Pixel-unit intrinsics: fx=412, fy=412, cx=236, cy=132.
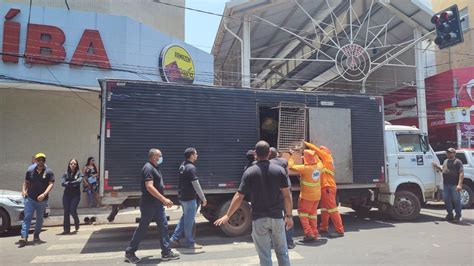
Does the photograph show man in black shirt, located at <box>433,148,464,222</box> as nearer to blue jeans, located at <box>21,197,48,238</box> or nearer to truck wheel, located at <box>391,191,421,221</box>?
truck wheel, located at <box>391,191,421,221</box>

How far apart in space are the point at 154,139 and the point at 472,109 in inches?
752

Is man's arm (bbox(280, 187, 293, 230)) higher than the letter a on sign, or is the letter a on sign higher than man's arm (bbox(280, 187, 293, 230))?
the letter a on sign

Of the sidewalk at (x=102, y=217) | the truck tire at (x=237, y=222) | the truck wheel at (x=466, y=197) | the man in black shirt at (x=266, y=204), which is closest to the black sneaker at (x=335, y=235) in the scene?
the truck tire at (x=237, y=222)

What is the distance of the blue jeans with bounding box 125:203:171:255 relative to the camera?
6277mm

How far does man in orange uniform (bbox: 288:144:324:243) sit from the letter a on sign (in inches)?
307

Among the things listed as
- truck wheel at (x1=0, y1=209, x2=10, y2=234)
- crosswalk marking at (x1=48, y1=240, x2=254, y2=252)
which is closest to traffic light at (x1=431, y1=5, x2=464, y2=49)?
crosswalk marking at (x1=48, y1=240, x2=254, y2=252)

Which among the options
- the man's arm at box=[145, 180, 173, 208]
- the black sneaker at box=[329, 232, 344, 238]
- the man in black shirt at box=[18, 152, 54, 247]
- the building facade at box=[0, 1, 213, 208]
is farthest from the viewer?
the building facade at box=[0, 1, 213, 208]

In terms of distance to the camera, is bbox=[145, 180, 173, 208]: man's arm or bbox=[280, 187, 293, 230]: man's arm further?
bbox=[145, 180, 173, 208]: man's arm

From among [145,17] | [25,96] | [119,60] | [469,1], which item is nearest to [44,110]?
[25,96]

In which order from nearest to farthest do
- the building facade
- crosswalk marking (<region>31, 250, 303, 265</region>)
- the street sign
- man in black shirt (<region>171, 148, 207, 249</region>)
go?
crosswalk marking (<region>31, 250, 303, 265</region>), man in black shirt (<region>171, 148, 207, 249</region>), the building facade, the street sign

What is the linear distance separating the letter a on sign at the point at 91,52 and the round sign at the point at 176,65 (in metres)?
2.23

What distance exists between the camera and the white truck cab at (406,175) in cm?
980

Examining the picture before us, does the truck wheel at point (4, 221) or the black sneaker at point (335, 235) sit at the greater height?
the truck wheel at point (4, 221)

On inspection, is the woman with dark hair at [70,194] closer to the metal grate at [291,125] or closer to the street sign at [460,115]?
the metal grate at [291,125]
